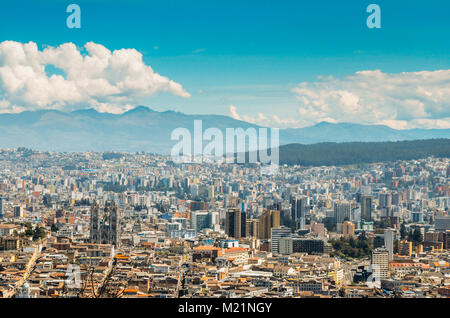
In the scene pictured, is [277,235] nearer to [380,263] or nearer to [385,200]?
[380,263]

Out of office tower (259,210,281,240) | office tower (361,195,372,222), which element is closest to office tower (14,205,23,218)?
office tower (259,210,281,240)

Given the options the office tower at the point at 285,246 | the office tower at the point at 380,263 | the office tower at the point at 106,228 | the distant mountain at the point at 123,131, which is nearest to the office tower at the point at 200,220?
the office tower at the point at 285,246

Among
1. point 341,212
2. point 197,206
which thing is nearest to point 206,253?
point 341,212

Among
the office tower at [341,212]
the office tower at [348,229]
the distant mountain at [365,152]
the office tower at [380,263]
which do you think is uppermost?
the distant mountain at [365,152]

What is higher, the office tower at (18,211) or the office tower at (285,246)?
the office tower at (18,211)

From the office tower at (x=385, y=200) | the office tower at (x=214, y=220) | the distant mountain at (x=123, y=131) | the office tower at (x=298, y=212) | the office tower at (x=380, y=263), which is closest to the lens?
the office tower at (x=380, y=263)

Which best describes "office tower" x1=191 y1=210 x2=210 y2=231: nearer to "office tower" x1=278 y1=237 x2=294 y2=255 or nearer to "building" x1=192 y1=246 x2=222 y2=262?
"office tower" x1=278 y1=237 x2=294 y2=255

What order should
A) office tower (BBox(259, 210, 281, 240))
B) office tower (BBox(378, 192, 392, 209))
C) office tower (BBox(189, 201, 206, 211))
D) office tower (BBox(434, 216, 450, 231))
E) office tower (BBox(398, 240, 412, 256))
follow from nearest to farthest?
office tower (BBox(398, 240, 412, 256)) < office tower (BBox(259, 210, 281, 240)) < office tower (BBox(434, 216, 450, 231)) < office tower (BBox(189, 201, 206, 211)) < office tower (BBox(378, 192, 392, 209))

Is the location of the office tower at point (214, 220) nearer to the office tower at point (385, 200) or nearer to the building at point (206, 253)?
the building at point (206, 253)
